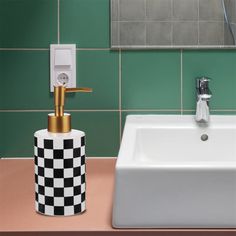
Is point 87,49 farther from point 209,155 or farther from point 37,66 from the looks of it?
point 209,155

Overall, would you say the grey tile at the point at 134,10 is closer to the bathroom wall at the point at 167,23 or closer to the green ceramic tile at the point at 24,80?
the bathroom wall at the point at 167,23

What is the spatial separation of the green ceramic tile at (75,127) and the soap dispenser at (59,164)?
21.3 inches

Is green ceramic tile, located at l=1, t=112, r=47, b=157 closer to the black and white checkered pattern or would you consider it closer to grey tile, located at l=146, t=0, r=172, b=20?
grey tile, located at l=146, t=0, r=172, b=20

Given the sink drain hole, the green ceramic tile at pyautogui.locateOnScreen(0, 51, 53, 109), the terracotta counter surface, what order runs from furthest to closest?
the green ceramic tile at pyautogui.locateOnScreen(0, 51, 53, 109) < the sink drain hole < the terracotta counter surface

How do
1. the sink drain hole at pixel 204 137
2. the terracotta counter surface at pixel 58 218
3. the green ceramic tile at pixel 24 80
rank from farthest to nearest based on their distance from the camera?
1. the green ceramic tile at pixel 24 80
2. the sink drain hole at pixel 204 137
3. the terracotta counter surface at pixel 58 218

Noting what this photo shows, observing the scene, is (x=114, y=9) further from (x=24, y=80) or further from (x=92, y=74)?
(x=24, y=80)

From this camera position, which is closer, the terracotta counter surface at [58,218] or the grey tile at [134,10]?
the terracotta counter surface at [58,218]

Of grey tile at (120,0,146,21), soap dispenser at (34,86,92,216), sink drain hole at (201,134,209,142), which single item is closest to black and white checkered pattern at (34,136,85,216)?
soap dispenser at (34,86,92,216)

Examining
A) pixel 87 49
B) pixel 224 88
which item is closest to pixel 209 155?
pixel 224 88

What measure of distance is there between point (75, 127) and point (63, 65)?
0.18 metres

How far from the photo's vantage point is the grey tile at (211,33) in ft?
4.65

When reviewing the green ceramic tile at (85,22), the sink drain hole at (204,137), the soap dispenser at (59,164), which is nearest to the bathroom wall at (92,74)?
the green ceramic tile at (85,22)

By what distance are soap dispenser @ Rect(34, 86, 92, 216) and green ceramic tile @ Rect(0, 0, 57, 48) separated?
57 centimetres

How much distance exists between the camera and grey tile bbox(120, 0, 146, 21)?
142cm
